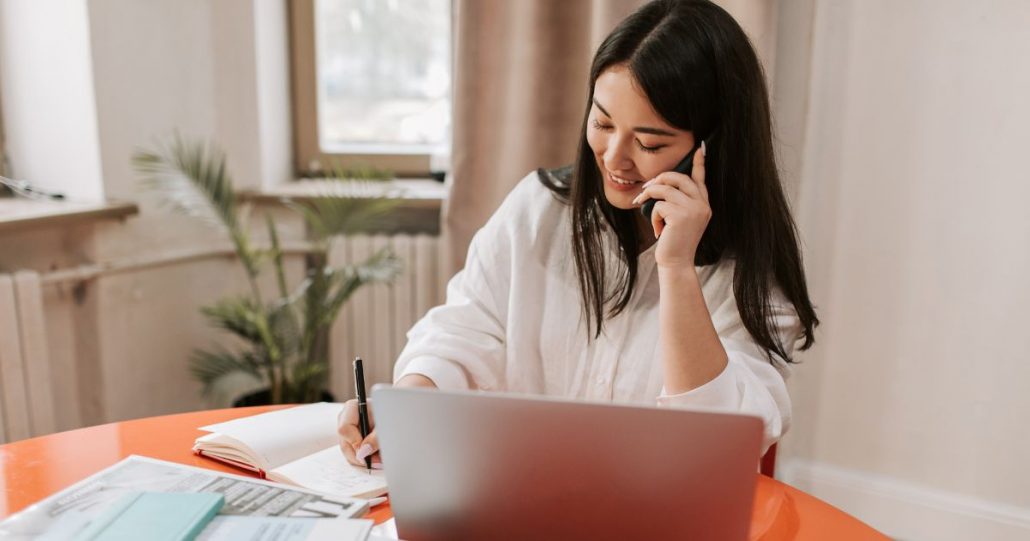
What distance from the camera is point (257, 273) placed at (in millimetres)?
2463

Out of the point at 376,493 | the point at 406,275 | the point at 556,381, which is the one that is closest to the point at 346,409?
the point at 376,493

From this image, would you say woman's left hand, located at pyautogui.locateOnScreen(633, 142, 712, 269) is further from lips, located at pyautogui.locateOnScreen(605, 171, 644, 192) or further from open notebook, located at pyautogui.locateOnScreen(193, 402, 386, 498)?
open notebook, located at pyautogui.locateOnScreen(193, 402, 386, 498)

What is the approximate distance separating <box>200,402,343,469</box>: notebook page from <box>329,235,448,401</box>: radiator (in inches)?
53.4

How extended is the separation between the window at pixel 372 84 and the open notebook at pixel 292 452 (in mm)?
1783

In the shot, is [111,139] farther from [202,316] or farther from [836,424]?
[836,424]

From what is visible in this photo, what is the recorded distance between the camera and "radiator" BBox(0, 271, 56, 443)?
80.5 inches

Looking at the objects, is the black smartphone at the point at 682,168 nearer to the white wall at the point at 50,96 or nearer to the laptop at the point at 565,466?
the laptop at the point at 565,466

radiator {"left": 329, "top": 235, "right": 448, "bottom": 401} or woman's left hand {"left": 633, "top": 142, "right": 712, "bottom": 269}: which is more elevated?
woman's left hand {"left": 633, "top": 142, "right": 712, "bottom": 269}

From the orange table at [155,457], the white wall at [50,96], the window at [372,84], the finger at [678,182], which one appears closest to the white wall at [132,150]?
the white wall at [50,96]

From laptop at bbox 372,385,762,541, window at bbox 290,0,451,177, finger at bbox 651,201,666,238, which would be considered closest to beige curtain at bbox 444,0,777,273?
window at bbox 290,0,451,177

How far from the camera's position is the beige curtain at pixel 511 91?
7.25 feet

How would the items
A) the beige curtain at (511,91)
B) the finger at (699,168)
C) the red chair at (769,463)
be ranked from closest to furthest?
the finger at (699,168)
the red chair at (769,463)
the beige curtain at (511,91)

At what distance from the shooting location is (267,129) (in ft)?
9.00

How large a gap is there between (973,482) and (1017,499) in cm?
10
